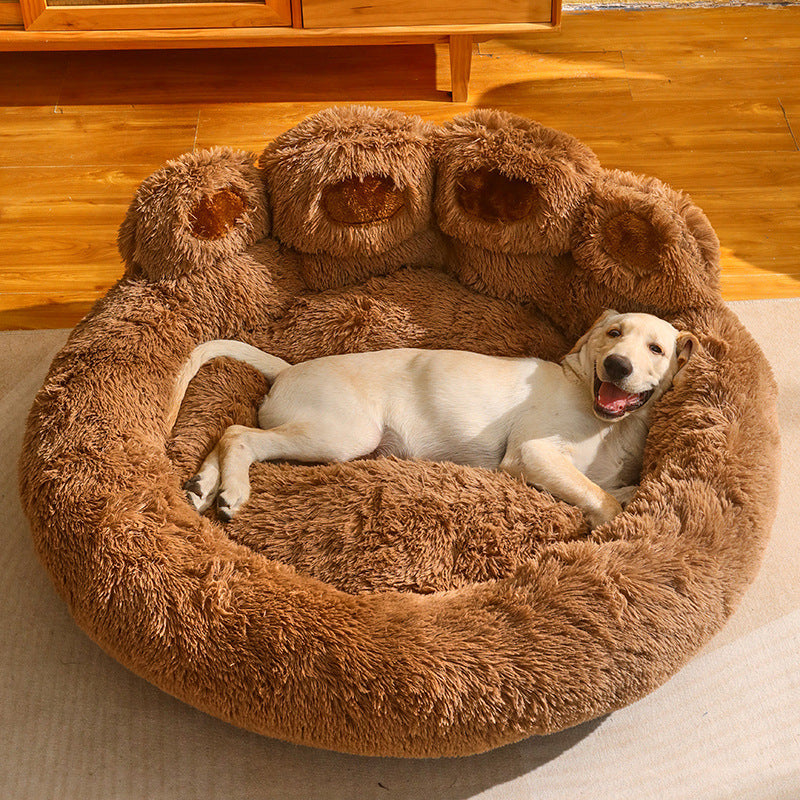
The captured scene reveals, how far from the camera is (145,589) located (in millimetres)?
1522

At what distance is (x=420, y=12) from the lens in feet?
9.32

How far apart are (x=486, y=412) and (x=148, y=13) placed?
5.74ft

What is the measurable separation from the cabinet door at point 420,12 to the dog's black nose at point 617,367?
1464mm

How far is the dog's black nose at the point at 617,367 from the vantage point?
1776 mm

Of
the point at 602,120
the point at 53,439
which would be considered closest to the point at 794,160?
the point at 602,120

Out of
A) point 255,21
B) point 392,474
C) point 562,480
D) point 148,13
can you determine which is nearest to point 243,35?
point 255,21

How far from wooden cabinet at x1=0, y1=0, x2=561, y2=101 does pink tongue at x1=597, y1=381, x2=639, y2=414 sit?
56.6 inches

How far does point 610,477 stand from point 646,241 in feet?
1.57

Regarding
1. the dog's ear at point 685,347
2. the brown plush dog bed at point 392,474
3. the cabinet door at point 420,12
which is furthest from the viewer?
the cabinet door at point 420,12

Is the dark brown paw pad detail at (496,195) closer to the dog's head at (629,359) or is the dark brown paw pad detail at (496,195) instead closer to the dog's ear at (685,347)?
the dog's head at (629,359)

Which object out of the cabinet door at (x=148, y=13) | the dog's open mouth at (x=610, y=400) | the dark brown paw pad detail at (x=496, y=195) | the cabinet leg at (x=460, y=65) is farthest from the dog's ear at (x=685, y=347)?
the cabinet door at (x=148, y=13)

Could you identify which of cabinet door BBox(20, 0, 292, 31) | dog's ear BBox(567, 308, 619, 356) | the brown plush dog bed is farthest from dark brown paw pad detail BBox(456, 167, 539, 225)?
cabinet door BBox(20, 0, 292, 31)

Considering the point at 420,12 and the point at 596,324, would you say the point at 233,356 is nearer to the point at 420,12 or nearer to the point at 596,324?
the point at 596,324

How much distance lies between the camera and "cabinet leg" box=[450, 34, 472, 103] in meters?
2.95
